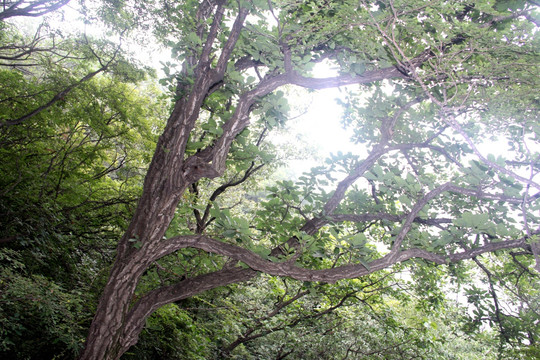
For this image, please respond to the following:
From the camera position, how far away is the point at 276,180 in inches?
151

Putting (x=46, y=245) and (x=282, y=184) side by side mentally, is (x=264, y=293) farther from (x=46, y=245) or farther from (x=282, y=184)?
(x=282, y=184)

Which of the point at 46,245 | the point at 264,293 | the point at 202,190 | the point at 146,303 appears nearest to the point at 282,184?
the point at 146,303

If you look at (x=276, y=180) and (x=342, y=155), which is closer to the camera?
(x=342, y=155)

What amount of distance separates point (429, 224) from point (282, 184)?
1.38 meters

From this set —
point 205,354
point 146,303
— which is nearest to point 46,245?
point 146,303

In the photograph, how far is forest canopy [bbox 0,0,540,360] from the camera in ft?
7.18

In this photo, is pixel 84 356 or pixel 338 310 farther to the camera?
pixel 338 310

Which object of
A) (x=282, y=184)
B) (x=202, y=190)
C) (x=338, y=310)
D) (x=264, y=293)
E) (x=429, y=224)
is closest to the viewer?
(x=282, y=184)

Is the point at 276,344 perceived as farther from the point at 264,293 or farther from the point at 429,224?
the point at 429,224

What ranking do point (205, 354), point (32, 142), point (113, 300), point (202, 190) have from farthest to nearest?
1. point (202, 190)
2. point (205, 354)
3. point (32, 142)
4. point (113, 300)

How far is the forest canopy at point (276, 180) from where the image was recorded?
7.18 ft

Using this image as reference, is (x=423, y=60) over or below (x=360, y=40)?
over

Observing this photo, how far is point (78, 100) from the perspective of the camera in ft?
14.2

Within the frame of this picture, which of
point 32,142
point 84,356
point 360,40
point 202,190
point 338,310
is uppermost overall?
point 202,190
